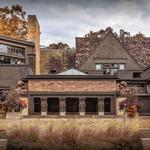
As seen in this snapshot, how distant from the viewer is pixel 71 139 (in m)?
16.4

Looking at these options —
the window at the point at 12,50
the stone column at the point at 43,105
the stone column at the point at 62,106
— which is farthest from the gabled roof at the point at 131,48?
the stone column at the point at 43,105

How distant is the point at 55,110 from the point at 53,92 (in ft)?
6.78

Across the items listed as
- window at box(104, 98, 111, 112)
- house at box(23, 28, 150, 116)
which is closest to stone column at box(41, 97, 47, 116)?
house at box(23, 28, 150, 116)

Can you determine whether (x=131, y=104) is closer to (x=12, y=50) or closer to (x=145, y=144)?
(x=145, y=144)

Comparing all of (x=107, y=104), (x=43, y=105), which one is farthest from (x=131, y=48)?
(x=43, y=105)

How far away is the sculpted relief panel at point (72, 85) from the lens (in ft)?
144

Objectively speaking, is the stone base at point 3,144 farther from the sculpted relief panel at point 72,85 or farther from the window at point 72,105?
the window at point 72,105

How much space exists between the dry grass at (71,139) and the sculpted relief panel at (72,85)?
26.4m

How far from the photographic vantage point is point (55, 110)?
4478 centimetres

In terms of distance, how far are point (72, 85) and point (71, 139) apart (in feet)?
91.5

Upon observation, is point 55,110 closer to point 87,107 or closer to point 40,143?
point 87,107

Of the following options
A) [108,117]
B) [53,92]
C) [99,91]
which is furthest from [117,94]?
[108,117]

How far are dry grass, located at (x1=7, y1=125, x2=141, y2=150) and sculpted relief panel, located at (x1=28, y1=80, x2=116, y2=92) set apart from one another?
26.4 meters

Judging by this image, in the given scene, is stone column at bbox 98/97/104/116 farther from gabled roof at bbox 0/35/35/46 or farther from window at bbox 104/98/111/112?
gabled roof at bbox 0/35/35/46
